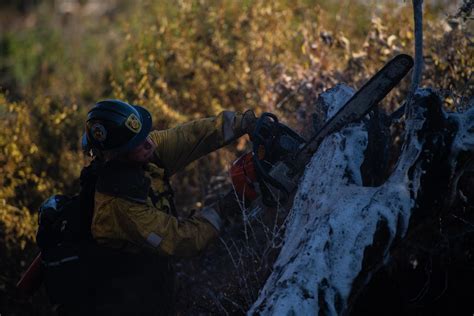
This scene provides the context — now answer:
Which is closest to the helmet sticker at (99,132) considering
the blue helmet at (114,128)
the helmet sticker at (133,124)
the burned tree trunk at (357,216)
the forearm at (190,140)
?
the blue helmet at (114,128)

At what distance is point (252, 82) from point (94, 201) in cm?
317

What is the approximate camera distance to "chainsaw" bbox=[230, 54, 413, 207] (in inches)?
123

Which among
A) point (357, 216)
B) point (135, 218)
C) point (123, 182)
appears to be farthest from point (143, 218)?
point (357, 216)

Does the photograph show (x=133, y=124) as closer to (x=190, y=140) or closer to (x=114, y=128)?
(x=114, y=128)

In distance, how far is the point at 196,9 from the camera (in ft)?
22.3

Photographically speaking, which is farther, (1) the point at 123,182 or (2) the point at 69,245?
(2) the point at 69,245

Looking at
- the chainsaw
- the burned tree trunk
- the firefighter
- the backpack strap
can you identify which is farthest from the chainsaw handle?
the backpack strap

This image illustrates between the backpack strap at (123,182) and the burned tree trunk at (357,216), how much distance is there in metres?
0.84

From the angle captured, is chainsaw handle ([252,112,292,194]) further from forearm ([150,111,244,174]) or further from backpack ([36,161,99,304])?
backpack ([36,161,99,304])

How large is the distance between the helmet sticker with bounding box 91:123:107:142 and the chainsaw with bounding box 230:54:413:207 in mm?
779

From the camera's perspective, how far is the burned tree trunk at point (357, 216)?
259cm

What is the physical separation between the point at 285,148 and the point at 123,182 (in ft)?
3.09

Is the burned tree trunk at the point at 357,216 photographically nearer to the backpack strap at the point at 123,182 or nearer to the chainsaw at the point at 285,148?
the chainsaw at the point at 285,148

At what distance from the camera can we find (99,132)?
11.1ft
